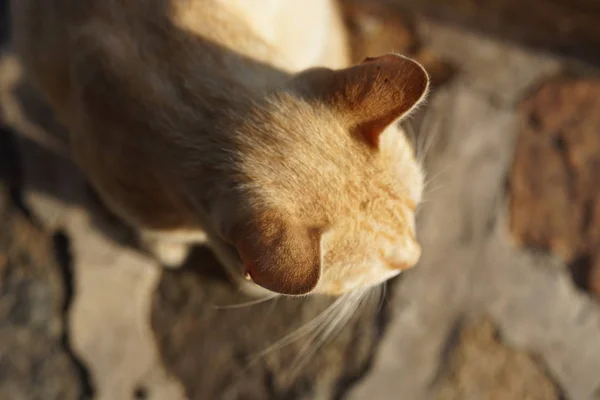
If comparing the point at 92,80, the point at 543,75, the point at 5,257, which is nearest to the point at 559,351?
the point at 543,75

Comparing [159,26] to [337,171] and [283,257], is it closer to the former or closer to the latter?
[337,171]

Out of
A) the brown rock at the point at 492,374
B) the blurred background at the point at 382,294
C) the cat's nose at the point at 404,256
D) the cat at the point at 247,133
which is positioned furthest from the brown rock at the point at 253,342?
the cat's nose at the point at 404,256

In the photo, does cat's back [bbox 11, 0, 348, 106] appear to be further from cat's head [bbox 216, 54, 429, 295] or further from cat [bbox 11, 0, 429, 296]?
cat's head [bbox 216, 54, 429, 295]

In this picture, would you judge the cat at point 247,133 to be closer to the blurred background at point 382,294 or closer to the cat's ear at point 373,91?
the cat's ear at point 373,91

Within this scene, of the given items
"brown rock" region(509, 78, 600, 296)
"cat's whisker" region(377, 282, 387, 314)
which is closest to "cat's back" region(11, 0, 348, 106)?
"cat's whisker" region(377, 282, 387, 314)

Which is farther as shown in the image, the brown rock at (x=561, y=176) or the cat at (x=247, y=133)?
the brown rock at (x=561, y=176)

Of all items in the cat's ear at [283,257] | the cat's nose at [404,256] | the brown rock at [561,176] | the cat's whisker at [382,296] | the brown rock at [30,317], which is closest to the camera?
the cat's ear at [283,257]

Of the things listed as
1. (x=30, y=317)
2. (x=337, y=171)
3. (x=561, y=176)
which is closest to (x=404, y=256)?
(x=337, y=171)
